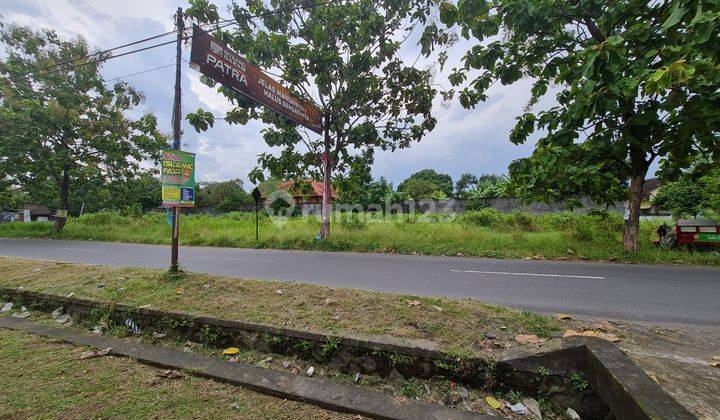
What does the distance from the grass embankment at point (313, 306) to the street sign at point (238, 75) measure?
11.0 feet

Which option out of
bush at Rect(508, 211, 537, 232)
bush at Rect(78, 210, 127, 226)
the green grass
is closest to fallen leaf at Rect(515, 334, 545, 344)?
the green grass

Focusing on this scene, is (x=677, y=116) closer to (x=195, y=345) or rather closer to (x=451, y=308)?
(x=451, y=308)

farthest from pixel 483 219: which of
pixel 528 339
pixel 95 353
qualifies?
pixel 95 353

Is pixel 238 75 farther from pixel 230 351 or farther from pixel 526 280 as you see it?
pixel 526 280

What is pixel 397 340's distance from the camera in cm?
254

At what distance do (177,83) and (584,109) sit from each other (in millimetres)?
6928

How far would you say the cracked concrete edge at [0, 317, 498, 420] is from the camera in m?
2.08

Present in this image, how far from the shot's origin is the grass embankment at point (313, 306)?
8.98ft

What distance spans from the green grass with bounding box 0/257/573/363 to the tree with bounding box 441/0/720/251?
412 centimetres

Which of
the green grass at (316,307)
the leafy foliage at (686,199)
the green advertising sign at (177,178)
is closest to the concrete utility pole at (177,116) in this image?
the green advertising sign at (177,178)

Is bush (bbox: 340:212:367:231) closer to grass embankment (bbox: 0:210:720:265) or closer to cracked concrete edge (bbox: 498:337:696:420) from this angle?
grass embankment (bbox: 0:210:720:265)

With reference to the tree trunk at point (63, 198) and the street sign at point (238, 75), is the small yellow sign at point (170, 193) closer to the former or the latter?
the street sign at point (238, 75)

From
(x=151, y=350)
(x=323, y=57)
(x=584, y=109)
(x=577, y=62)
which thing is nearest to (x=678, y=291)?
(x=584, y=109)

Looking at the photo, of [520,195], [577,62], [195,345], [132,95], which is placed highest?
[132,95]
